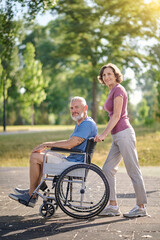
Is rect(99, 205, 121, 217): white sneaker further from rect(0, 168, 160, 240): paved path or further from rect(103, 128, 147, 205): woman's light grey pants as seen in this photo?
rect(103, 128, 147, 205): woman's light grey pants

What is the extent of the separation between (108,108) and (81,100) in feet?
1.13

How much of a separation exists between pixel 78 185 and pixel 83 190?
9cm

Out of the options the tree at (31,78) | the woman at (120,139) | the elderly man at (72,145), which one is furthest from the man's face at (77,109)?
the tree at (31,78)

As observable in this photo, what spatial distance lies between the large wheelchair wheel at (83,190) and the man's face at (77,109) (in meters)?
0.63

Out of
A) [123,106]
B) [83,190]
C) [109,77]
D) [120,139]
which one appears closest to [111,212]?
[83,190]

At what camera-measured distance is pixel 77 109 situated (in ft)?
15.9

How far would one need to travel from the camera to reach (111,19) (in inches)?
1024

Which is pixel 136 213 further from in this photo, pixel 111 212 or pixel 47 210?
pixel 47 210

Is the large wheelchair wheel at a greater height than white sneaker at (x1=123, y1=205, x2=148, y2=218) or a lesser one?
greater

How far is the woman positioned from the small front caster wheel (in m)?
0.62

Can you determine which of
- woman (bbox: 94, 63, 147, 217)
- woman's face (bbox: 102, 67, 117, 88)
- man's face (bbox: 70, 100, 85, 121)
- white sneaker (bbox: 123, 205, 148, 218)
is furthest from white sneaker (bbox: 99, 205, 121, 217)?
woman's face (bbox: 102, 67, 117, 88)

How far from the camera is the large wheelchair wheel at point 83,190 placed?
4.59m

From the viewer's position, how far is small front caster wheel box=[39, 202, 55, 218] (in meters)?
4.76

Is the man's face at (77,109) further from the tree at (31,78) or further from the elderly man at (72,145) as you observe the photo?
the tree at (31,78)
